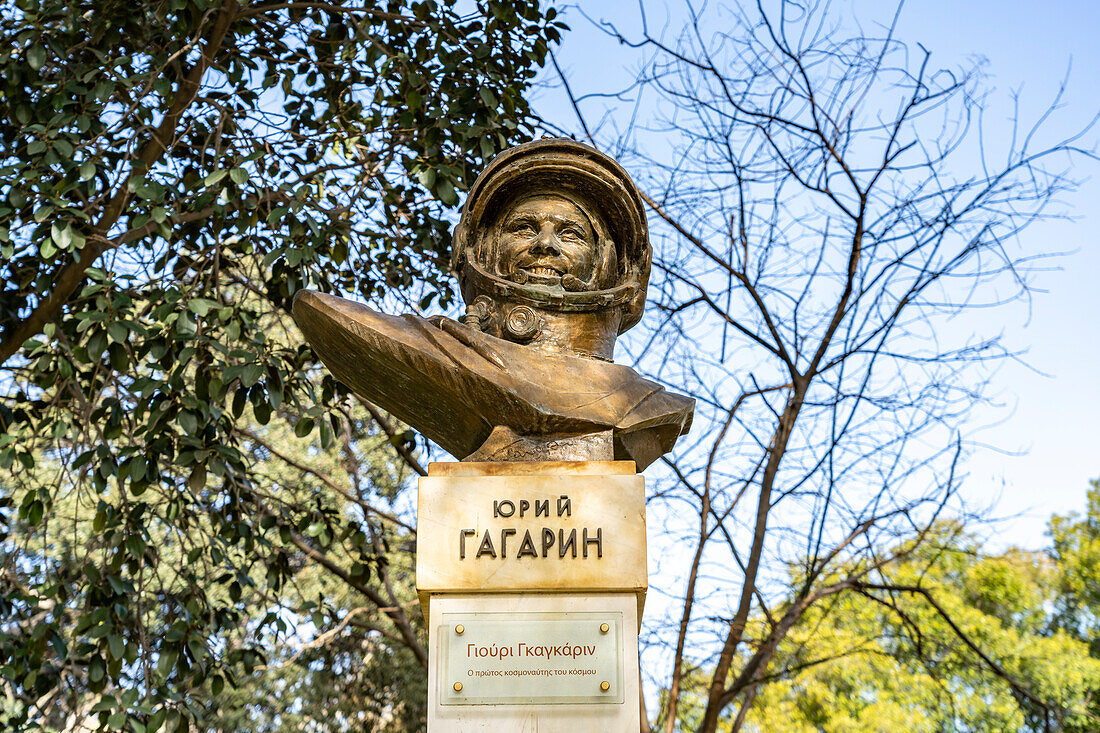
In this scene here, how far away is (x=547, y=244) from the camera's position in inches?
144

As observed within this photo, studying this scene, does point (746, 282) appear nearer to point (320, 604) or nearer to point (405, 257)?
point (405, 257)

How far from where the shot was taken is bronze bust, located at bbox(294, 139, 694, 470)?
131 inches

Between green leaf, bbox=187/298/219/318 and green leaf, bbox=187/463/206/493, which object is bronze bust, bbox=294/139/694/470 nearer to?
green leaf, bbox=187/298/219/318

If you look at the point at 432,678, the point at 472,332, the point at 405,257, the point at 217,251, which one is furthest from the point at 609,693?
the point at 405,257

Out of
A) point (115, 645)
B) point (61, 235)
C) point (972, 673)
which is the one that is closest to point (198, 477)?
point (115, 645)

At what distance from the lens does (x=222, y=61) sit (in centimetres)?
512

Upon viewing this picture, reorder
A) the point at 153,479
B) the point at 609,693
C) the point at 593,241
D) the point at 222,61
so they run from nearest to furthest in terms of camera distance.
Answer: the point at 609,693, the point at 593,241, the point at 153,479, the point at 222,61

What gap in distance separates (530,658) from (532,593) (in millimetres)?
183

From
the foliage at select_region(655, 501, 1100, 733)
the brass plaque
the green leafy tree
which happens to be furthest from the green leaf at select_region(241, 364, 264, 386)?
the foliage at select_region(655, 501, 1100, 733)

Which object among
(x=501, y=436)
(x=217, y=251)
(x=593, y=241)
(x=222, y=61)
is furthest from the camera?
(x=222, y=61)

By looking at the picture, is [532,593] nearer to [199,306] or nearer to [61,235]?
[199,306]

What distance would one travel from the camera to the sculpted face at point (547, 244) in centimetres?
367

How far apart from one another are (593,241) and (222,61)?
2359mm

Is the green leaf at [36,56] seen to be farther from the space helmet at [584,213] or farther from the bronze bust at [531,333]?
the space helmet at [584,213]
